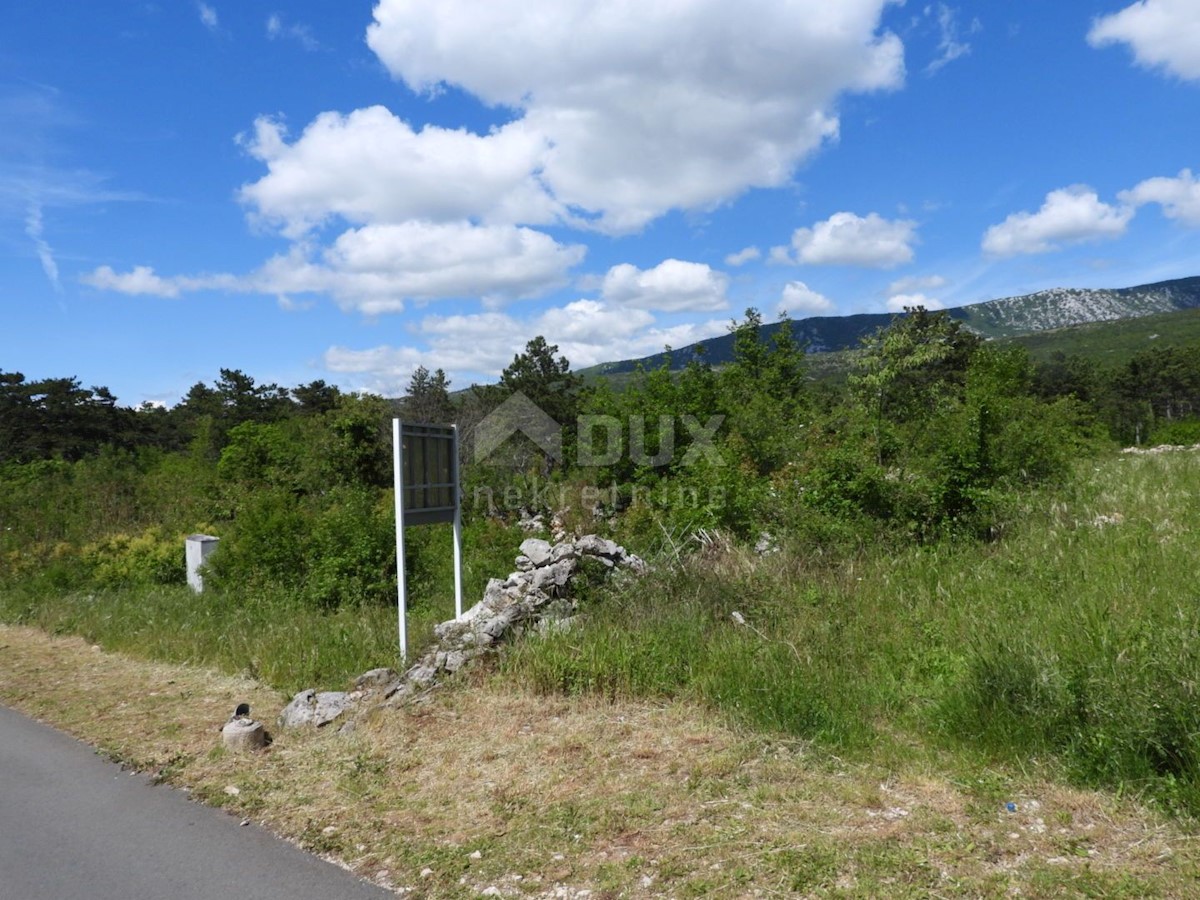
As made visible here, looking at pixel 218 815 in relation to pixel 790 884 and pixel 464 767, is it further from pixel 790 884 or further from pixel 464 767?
pixel 790 884

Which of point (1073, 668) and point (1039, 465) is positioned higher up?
point (1039, 465)

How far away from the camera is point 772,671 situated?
5.86 metres

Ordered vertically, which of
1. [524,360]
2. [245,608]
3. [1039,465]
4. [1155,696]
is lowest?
[245,608]

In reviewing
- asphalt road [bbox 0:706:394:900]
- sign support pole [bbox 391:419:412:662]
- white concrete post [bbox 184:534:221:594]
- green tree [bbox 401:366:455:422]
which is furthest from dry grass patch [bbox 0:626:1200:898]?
green tree [bbox 401:366:455:422]

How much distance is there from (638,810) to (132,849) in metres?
2.63

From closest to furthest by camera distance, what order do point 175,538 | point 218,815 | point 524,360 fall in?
point 218,815, point 175,538, point 524,360

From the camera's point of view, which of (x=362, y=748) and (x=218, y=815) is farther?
(x=362, y=748)

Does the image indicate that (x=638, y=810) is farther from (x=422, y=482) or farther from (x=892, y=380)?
(x=892, y=380)

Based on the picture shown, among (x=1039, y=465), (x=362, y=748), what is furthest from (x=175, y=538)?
(x=1039, y=465)

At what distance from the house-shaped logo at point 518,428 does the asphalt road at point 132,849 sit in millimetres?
17040

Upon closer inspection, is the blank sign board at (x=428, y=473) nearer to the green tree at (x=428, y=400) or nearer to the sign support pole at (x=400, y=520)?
the sign support pole at (x=400, y=520)

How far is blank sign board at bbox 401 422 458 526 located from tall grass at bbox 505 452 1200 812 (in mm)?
1560

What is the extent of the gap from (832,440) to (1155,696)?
29.6ft

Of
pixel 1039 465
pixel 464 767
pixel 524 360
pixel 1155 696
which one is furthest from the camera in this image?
pixel 524 360
